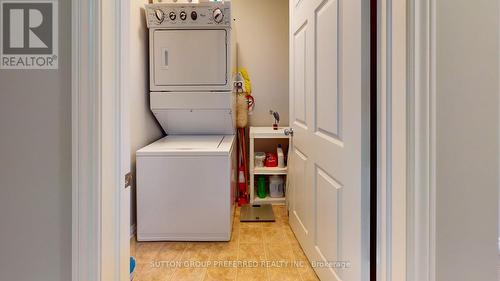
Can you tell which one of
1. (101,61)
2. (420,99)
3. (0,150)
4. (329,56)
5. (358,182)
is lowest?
(358,182)

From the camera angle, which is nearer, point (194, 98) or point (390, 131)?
point (390, 131)

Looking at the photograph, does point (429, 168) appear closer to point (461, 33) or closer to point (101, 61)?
point (461, 33)

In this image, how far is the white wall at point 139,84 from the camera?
8.11ft

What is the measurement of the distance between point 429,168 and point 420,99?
18 centimetres

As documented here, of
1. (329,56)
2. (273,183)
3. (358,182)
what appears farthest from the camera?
(273,183)

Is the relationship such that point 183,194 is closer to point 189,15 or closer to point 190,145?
point 190,145

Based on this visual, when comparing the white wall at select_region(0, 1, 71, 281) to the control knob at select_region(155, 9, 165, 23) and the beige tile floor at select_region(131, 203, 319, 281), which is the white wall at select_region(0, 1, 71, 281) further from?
the control knob at select_region(155, 9, 165, 23)

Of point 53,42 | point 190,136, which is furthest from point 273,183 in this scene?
point 53,42

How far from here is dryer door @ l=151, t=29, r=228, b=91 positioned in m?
2.71

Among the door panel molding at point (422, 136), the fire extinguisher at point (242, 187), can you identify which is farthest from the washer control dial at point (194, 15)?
the door panel molding at point (422, 136)

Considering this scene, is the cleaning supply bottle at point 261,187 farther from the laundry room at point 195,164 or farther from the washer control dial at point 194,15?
the washer control dial at point 194,15

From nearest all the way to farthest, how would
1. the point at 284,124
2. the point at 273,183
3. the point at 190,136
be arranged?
the point at 190,136 → the point at 273,183 → the point at 284,124

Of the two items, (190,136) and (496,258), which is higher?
(190,136)

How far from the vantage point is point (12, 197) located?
91cm
